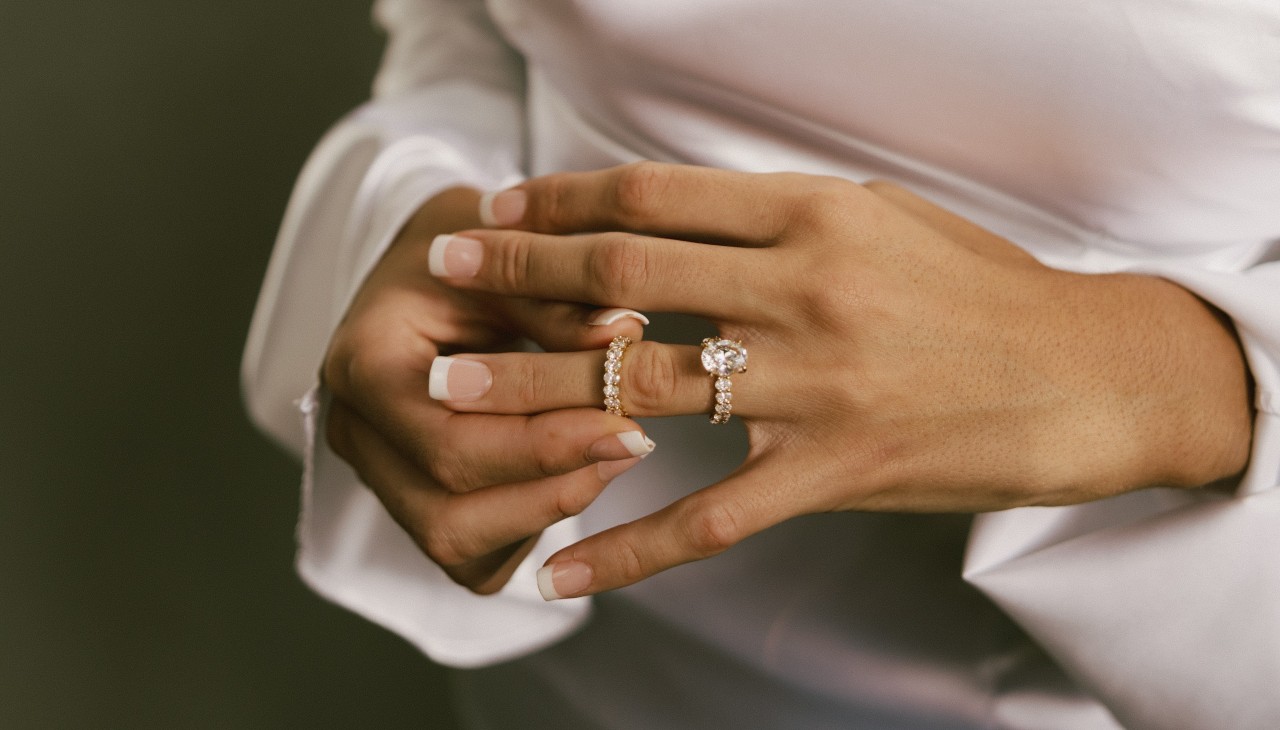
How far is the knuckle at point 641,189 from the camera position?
640 mm

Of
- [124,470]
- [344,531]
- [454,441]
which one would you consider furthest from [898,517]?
[124,470]

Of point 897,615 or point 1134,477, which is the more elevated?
point 1134,477

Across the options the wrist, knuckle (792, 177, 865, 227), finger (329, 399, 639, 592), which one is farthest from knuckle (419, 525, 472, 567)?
the wrist

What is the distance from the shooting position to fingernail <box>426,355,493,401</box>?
63 cm

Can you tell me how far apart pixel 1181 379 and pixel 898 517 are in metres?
0.26

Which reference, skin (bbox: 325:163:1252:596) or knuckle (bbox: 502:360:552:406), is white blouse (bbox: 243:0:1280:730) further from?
knuckle (bbox: 502:360:552:406)

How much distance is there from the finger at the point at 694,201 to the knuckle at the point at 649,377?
11 centimetres

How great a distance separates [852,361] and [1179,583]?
1.19ft

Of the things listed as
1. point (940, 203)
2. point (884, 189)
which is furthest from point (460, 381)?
point (940, 203)

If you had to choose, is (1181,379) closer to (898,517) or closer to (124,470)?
(898,517)

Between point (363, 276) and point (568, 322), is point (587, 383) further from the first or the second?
point (363, 276)

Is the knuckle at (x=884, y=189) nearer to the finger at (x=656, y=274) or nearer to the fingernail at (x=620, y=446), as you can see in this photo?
the finger at (x=656, y=274)

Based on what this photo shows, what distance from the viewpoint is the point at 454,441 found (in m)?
0.63

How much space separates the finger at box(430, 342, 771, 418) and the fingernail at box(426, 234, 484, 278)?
0.24 ft
